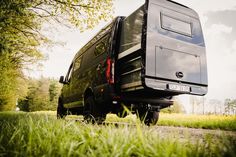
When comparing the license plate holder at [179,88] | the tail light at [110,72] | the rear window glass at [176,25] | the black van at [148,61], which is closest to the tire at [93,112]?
the black van at [148,61]

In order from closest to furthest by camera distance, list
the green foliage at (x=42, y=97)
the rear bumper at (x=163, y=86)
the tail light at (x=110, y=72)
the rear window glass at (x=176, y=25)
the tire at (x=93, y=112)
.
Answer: the rear bumper at (x=163, y=86), the rear window glass at (x=176, y=25), the tail light at (x=110, y=72), the tire at (x=93, y=112), the green foliage at (x=42, y=97)

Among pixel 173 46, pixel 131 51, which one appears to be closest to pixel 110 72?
pixel 131 51

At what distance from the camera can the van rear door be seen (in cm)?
489

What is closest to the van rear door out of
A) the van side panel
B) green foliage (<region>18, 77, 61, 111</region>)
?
the van side panel

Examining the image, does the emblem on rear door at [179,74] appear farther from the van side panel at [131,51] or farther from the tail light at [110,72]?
the tail light at [110,72]

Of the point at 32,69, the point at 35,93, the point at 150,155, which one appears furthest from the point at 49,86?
the point at 150,155

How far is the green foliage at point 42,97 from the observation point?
56031 mm

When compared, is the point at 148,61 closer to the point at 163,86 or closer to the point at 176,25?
the point at 163,86

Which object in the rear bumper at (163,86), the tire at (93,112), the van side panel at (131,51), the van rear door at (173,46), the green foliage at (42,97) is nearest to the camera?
the rear bumper at (163,86)

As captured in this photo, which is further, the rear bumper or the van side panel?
the van side panel

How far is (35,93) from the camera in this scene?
58.5 m

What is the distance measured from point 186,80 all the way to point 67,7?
15.8ft

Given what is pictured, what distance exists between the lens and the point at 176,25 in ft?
17.8

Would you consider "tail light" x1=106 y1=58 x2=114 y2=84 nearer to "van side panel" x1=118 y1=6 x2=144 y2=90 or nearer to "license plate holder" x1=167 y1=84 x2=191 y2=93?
"van side panel" x1=118 y1=6 x2=144 y2=90
